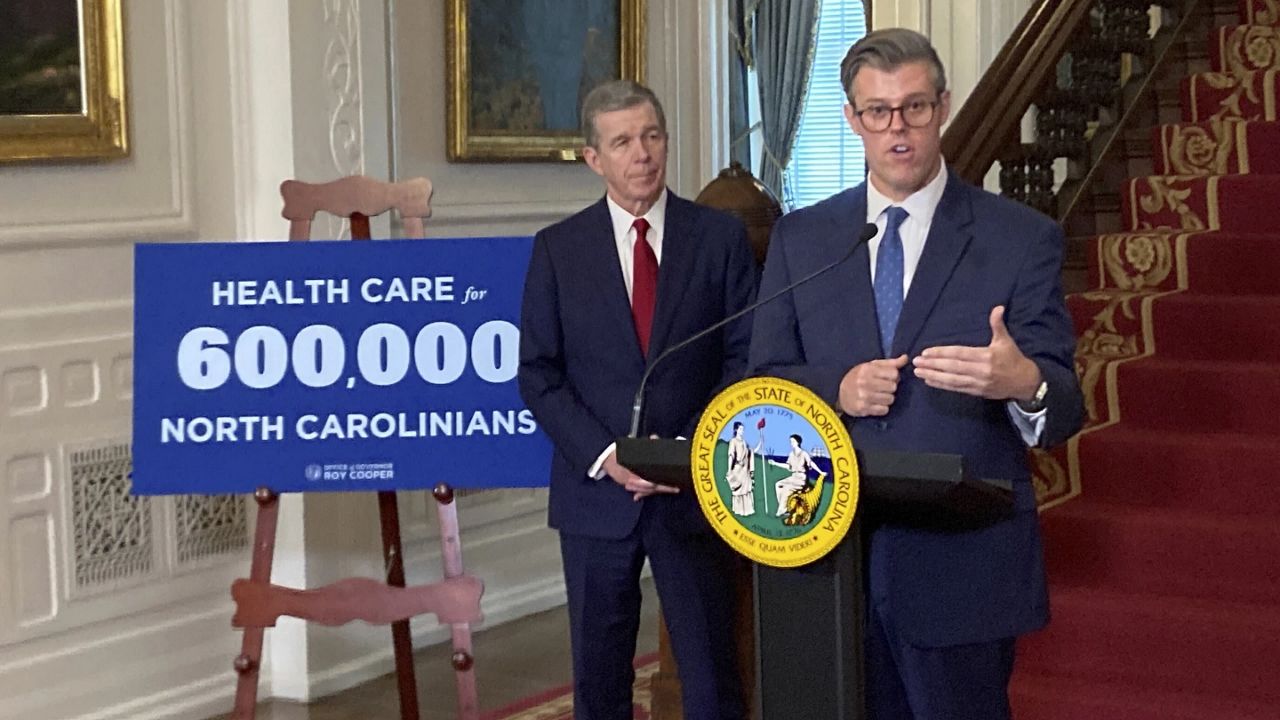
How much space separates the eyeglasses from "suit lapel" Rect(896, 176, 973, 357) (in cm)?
14

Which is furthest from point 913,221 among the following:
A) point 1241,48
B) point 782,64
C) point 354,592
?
point 782,64

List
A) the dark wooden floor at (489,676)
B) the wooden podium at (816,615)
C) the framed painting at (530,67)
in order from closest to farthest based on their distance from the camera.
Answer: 1. the wooden podium at (816,615)
2. the dark wooden floor at (489,676)
3. the framed painting at (530,67)

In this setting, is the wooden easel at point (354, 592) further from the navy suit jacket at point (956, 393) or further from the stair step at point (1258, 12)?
the stair step at point (1258, 12)

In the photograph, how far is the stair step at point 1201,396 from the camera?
175 inches

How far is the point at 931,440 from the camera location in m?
2.24

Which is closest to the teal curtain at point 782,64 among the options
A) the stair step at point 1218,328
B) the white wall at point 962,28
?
the white wall at point 962,28

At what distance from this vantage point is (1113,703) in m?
3.83

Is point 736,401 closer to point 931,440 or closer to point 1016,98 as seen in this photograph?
point 931,440

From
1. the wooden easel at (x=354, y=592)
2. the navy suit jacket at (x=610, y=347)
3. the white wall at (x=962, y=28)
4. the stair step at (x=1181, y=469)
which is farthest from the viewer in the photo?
the white wall at (x=962, y=28)

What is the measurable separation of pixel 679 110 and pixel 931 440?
474 centimetres

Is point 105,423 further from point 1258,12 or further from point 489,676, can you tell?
point 1258,12

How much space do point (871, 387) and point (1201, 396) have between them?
2712 mm

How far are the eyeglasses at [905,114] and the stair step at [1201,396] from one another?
257cm

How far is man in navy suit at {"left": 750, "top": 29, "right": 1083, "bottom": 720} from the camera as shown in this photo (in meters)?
2.23
